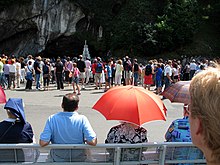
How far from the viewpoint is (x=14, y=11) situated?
114ft

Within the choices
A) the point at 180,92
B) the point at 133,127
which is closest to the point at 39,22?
the point at 180,92

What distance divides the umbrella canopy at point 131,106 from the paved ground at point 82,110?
367 centimetres

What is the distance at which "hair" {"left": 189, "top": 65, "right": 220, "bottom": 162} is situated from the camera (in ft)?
4.93

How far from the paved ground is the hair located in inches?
282

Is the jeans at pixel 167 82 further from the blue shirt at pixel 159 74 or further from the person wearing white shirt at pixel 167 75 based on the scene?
the blue shirt at pixel 159 74

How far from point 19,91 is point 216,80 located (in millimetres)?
17579

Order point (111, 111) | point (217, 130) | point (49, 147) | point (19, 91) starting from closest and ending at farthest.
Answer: point (217, 130) → point (49, 147) → point (111, 111) → point (19, 91)

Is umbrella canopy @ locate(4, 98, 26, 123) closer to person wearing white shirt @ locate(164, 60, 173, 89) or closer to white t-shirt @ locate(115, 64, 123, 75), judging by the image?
person wearing white shirt @ locate(164, 60, 173, 89)

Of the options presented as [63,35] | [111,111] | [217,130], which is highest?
[63,35]

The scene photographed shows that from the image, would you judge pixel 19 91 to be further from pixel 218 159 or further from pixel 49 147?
pixel 218 159

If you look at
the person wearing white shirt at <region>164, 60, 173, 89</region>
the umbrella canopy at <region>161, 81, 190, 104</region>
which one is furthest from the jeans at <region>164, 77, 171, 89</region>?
the umbrella canopy at <region>161, 81, 190, 104</region>

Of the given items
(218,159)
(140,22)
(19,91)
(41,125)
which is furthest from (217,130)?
(140,22)

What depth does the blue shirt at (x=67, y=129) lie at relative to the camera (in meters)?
4.62

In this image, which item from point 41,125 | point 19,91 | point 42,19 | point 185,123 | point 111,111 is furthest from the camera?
point 42,19
